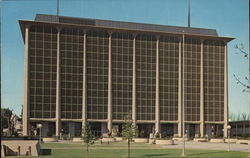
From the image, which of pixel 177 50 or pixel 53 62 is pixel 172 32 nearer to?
pixel 177 50

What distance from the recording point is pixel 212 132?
102 metres

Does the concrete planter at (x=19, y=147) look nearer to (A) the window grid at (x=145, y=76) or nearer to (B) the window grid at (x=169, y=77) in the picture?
(A) the window grid at (x=145, y=76)

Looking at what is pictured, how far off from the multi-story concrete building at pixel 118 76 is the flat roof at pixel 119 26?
241 millimetres

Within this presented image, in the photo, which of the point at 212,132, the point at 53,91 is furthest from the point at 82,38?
the point at 212,132

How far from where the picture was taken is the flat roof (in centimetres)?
9488

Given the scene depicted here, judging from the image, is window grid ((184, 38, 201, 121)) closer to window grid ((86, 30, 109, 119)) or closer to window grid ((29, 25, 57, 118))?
window grid ((86, 30, 109, 119))

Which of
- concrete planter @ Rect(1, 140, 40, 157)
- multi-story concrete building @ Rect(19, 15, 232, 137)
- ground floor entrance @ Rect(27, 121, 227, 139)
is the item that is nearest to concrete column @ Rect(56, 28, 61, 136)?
multi-story concrete building @ Rect(19, 15, 232, 137)

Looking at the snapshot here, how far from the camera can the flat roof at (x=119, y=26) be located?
311ft

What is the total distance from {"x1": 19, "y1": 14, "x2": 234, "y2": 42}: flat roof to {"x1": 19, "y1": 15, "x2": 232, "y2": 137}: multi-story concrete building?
0.79ft

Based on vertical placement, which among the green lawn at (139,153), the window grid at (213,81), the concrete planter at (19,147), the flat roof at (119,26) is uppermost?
the flat roof at (119,26)

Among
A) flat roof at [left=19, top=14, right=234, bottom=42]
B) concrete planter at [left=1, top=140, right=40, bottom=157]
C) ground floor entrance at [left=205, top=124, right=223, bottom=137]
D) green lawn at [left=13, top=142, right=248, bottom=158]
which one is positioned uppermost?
flat roof at [left=19, top=14, right=234, bottom=42]

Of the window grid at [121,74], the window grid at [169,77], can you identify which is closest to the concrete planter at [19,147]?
the window grid at [121,74]

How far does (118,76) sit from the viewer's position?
9600 centimetres

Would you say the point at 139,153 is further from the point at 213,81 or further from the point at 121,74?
the point at 213,81
